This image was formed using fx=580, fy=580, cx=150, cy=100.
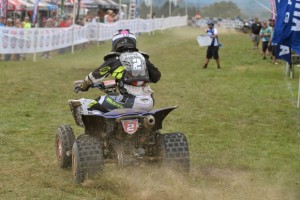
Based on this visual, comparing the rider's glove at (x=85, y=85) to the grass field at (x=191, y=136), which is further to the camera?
the rider's glove at (x=85, y=85)

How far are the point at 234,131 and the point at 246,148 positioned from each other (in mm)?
1355

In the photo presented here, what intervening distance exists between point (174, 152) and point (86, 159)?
96cm

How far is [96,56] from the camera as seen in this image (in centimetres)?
2483

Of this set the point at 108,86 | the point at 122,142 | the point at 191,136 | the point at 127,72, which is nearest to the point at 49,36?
the point at 191,136

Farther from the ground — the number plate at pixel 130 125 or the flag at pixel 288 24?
the flag at pixel 288 24

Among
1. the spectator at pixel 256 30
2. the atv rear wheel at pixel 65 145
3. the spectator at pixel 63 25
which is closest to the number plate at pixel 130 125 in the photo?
the atv rear wheel at pixel 65 145

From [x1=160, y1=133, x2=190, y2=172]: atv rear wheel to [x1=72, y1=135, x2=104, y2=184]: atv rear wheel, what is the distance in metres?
0.69

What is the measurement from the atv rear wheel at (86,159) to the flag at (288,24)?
5.70m

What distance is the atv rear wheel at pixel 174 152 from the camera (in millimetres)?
6188

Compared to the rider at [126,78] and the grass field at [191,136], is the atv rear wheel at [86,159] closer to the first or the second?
the grass field at [191,136]

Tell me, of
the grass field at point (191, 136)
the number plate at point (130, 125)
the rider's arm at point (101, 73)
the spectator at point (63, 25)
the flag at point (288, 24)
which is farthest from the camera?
the spectator at point (63, 25)

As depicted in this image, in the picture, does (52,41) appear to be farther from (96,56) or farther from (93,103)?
(93,103)

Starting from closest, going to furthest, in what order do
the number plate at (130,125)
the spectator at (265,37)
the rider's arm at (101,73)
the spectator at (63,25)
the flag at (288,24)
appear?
the number plate at (130,125), the rider's arm at (101,73), the flag at (288,24), the spectator at (63,25), the spectator at (265,37)

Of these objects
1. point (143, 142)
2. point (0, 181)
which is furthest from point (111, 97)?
point (0, 181)
